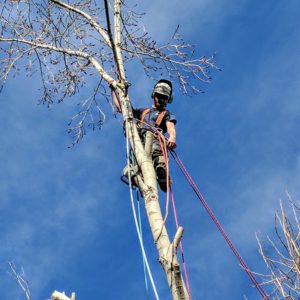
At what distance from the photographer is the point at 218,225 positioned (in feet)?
15.7

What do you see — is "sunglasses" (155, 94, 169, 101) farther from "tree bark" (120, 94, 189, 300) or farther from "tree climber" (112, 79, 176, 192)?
"tree bark" (120, 94, 189, 300)

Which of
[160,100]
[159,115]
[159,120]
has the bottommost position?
[159,120]

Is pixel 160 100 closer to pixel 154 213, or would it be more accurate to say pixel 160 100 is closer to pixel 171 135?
pixel 171 135

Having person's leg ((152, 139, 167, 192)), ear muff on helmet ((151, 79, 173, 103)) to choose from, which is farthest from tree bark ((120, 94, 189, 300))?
ear muff on helmet ((151, 79, 173, 103))

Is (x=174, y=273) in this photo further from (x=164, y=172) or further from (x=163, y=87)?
(x=163, y=87)

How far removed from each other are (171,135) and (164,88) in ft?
2.85

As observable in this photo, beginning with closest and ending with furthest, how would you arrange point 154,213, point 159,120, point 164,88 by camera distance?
point 154,213, point 159,120, point 164,88

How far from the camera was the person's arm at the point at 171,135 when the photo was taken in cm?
539

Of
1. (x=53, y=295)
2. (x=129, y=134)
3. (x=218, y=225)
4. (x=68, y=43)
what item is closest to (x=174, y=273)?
(x=53, y=295)

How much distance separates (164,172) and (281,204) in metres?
1.50

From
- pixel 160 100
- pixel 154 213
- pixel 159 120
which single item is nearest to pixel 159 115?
pixel 159 120

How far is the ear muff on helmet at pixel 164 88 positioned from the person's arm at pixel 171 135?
1.65 feet

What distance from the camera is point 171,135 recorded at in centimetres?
556

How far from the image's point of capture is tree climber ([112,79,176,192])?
5.35 metres
